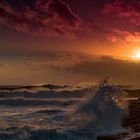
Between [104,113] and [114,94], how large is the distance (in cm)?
589

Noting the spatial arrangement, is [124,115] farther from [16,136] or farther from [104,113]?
[16,136]

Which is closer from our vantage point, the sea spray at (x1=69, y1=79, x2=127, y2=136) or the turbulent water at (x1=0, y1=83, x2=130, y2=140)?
the turbulent water at (x1=0, y1=83, x2=130, y2=140)

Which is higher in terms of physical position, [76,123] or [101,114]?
[101,114]

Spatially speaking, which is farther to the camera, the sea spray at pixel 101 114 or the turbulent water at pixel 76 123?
the sea spray at pixel 101 114

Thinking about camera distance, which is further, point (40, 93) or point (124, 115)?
point (40, 93)

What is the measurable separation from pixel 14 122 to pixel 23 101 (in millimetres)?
14899

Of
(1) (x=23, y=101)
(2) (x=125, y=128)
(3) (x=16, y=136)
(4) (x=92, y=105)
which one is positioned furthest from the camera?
(1) (x=23, y=101)

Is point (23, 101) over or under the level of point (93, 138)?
over

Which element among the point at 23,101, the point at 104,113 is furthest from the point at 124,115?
the point at 23,101

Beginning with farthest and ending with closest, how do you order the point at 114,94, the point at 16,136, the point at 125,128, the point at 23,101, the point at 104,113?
the point at 23,101 < the point at 114,94 < the point at 104,113 < the point at 125,128 < the point at 16,136

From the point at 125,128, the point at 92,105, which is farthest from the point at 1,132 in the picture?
the point at 92,105

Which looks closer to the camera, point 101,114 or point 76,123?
point 76,123

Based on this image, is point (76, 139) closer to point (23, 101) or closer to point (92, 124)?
point (92, 124)

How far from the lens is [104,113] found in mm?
19625
